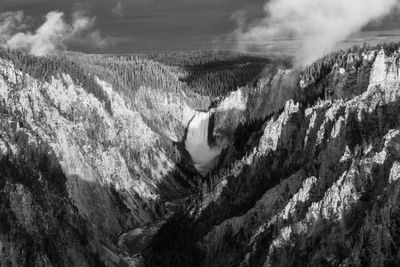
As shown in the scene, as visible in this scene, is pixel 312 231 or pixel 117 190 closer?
pixel 312 231

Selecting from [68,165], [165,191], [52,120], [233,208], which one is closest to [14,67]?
[52,120]

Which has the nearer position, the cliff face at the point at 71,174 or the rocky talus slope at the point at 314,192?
the rocky talus slope at the point at 314,192

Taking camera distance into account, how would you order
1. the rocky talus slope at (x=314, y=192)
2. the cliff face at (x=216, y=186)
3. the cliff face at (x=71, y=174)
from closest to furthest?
1. the rocky talus slope at (x=314, y=192)
2. the cliff face at (x=216, y=186)
3. the cliff face at (x=71, y=174)

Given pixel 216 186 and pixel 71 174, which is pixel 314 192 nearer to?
pixel 216 186

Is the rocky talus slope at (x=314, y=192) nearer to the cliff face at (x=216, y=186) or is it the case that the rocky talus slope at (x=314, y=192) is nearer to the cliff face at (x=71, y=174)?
the cliff face at (x=216, y=186)

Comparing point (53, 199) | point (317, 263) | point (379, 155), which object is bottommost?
point (317, 263)

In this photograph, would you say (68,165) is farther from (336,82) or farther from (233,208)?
(336,82)

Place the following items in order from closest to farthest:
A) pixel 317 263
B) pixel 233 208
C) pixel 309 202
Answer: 1. pixel 317 263
2. pixel 309 202
3. pixel 233 208

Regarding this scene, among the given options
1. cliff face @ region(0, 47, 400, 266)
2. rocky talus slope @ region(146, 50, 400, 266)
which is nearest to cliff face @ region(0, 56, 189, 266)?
cliff face @ region(0, 47, 400, 266)

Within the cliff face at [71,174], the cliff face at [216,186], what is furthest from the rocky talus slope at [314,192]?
the cliff face at [71,174]
